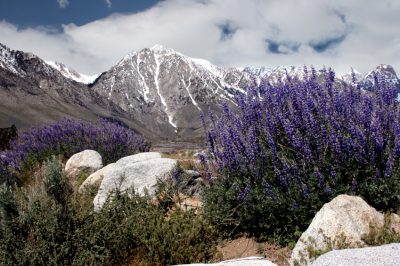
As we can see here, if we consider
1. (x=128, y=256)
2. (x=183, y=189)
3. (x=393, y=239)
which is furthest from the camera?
(x=183, y=189)

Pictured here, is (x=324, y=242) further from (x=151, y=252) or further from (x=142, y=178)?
(x=142, y=178)

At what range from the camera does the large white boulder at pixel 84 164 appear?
13.2 metres

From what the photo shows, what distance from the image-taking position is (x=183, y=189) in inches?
368

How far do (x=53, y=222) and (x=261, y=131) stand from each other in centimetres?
328

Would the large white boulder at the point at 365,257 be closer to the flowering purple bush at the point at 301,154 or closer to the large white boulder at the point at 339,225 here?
the large white boulder at the point at 339,225

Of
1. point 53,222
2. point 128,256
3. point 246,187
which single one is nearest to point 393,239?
point 246,187

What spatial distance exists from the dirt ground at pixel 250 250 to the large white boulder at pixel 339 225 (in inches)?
23.4

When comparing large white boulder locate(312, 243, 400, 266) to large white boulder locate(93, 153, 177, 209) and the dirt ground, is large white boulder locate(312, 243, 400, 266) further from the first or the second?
large white boulder locate(93, 153, 177, 209)

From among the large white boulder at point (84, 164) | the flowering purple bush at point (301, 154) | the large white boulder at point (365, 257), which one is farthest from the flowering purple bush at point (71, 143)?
the large white boulder at point (365, 257)

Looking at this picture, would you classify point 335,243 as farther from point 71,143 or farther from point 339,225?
point 71,143

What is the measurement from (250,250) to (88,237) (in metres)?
2.27

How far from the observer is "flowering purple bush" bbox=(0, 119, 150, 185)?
14.7m

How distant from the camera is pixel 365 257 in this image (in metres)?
3.81

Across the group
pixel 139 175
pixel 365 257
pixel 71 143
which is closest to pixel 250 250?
pixel 365 257
